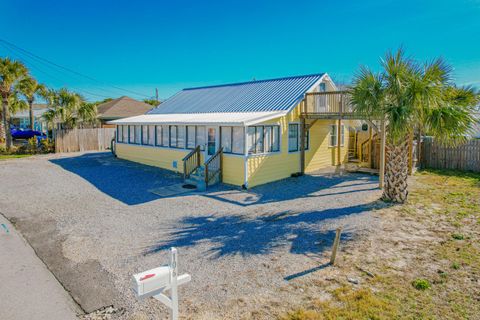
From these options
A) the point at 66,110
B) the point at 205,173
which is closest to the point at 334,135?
the point at 205,173

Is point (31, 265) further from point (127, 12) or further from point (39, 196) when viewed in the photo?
point (127, 12)

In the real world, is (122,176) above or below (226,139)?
below

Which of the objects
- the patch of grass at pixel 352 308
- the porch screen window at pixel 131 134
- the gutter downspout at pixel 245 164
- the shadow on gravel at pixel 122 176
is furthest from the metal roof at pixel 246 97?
the patch of grass at pixel 352 308

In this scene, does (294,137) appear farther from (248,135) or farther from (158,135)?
(158,135)

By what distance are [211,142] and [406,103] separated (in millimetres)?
8197

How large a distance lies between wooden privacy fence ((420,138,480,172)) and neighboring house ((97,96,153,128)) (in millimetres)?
27303

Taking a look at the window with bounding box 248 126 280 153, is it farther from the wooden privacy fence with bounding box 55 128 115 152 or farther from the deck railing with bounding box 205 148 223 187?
the wooden privacy fence with bounding box 55 128 115 152

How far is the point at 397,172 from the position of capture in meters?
10.4

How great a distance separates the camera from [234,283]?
5.64 m

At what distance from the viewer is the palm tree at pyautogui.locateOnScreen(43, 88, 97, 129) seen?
24.4 meters

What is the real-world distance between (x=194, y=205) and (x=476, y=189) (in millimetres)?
10494

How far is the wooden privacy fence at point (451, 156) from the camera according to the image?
1591 centimetres

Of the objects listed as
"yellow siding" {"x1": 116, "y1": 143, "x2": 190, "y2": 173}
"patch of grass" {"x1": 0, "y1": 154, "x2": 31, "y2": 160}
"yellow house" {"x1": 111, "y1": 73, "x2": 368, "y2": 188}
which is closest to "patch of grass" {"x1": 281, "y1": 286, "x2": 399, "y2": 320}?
"yellow house" {"x1": 111, "y1": 73, "x2": 368, "y2": 188}

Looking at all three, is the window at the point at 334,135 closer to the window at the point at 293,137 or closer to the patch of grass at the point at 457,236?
the window at the point at 293,137
